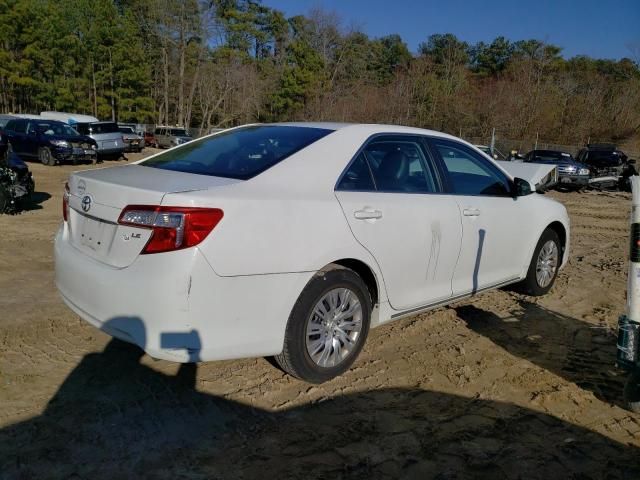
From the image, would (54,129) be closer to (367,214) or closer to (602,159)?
(367,214)

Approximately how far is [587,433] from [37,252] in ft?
20.2

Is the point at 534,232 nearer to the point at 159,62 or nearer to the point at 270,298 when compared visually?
the point at 270,298

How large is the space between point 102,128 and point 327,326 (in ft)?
74.1

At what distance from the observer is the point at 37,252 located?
258 inches

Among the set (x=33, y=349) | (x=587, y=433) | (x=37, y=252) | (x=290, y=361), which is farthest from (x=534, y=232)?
(x=37, y=252)

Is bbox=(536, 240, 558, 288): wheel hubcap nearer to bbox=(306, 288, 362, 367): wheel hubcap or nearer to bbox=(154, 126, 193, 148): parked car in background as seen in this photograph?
bbox=(306, 288, 362, 367): wheel hubcap

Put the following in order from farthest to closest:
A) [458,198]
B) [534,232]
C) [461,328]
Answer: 1. [534,232]
2. [461,328]
3. [458,198]

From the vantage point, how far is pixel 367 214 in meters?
3.41

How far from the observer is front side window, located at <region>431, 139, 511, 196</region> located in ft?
14.0

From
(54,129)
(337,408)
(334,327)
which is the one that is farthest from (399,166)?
(54,129)

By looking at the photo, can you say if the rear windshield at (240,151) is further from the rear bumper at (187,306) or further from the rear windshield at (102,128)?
the rear windshield at (102,128)

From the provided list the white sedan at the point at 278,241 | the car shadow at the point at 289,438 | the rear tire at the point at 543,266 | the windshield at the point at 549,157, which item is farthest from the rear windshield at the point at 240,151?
the windshield at the point at 549,157

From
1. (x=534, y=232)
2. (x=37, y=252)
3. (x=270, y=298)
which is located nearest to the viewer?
(x=270, y=298)

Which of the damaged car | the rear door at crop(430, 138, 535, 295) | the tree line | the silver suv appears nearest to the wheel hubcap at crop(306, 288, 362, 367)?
the rear door at crop(430, 138, 535, 295)
